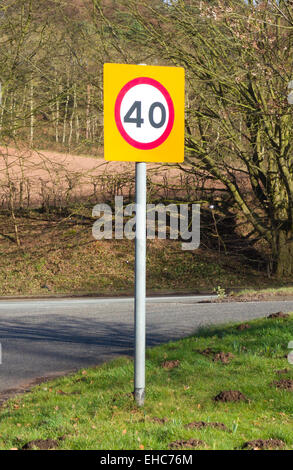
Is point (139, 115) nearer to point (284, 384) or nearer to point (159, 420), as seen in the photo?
point (159, 420)

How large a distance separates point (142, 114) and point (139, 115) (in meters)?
0.03

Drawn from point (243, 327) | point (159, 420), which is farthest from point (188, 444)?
point (243, 327)

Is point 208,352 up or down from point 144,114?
down

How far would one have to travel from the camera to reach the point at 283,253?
1914 cm

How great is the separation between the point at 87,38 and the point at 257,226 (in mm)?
8277

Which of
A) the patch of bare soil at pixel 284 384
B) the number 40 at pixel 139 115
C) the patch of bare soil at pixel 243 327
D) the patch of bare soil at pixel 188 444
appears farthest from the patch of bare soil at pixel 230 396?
the patch of bare soil at pixel 243 327

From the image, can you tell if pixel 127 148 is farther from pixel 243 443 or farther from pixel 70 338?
pixel 70 338

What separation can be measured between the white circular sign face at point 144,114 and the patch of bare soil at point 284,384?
8.26 ft

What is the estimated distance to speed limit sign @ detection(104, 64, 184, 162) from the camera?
4906mm

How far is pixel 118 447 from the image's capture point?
147 inches

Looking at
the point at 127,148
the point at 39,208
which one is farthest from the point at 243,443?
the point at 39,208

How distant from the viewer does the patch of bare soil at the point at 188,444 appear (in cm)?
367

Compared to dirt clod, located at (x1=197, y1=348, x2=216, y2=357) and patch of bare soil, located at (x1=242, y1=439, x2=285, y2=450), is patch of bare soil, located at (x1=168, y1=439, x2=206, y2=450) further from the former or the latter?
dirt clod, located at (x1=197, y1=348, x2=216, y2=357)

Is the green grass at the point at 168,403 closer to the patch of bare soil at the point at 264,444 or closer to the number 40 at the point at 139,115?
the patch of bare soil at the point at 264,444
